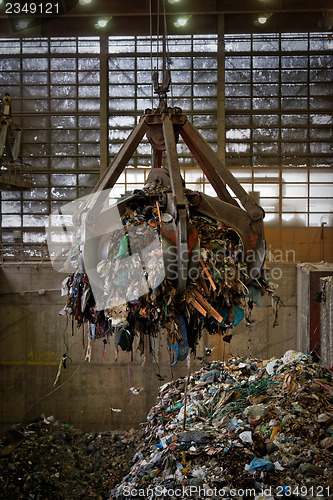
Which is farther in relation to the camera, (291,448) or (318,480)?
(291,448)

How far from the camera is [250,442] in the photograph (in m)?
5.14

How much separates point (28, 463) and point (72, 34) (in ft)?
38.0

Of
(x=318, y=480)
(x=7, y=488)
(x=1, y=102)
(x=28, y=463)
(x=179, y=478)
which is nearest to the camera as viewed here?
(x=318, y=480)

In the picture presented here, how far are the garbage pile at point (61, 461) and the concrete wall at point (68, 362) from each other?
0.47 metres

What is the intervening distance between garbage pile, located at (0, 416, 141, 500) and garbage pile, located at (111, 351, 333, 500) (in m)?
2.86

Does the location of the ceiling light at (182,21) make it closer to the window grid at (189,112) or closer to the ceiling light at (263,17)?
the window grid at (189,112)

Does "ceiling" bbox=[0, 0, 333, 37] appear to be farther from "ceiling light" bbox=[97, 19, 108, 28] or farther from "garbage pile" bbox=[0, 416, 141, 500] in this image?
"garbage pile" bbox=[0, 416, 141, 500]

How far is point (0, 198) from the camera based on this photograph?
14.2 m

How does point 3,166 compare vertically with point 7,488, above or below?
above

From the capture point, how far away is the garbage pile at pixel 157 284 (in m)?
2.85

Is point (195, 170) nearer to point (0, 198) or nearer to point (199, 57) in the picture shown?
point (199, 57)

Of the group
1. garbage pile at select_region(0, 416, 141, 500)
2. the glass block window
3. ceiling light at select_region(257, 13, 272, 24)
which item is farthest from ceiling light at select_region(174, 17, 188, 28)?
garbage pile at select_region(0, 416, 141, 500)

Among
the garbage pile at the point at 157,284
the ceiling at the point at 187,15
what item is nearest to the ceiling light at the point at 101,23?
the ceiling at the point at 187,15

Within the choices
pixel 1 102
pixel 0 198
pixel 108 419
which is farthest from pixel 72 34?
pixel 108 419
